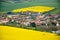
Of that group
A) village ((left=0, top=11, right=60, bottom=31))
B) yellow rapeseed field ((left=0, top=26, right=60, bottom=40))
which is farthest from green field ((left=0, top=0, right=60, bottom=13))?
yellow rapeseed field ((left=0, top=26, right=60, bottom=40))

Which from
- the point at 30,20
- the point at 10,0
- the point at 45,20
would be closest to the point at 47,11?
the point at 45,20

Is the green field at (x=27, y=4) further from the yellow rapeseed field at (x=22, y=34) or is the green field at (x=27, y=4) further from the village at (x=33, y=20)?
the yellow rapeseed field at (x=22, y=34)

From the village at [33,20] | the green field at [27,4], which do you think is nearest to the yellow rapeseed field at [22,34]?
the village at [33,20]

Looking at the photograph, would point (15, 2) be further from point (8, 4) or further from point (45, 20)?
point (45, 20)

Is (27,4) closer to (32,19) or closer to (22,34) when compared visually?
(32,19)

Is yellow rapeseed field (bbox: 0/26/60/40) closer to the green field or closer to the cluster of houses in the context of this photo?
the cluster of houses

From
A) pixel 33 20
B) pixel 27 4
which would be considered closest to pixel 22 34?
pixel 33 20
